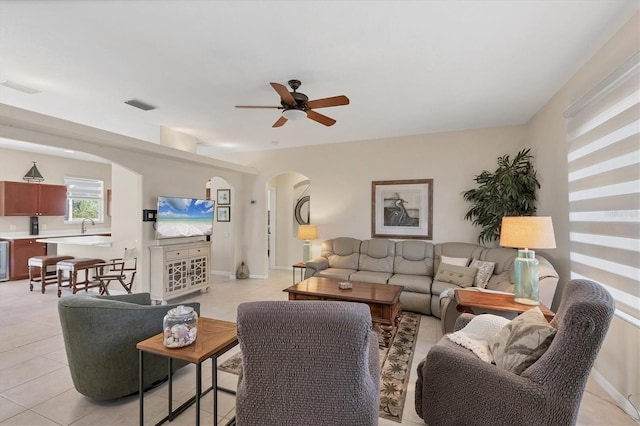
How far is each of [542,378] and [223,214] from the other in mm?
6319

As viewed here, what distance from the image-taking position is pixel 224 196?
264 inches

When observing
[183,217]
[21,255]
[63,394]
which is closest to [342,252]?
[183,217]

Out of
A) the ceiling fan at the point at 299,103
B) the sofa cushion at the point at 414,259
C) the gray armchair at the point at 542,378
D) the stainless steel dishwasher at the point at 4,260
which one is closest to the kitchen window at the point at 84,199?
the stainless steel dishwasher at the point at 4,260

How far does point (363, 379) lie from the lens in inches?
49.3

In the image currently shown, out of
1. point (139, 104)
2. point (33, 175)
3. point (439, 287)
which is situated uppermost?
point (139, 104)

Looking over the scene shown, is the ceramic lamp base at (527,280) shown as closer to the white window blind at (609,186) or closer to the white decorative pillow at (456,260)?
the white window blind at (609,186)

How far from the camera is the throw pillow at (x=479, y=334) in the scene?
1834 millimetres

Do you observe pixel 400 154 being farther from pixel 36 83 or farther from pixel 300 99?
pixel 36 83

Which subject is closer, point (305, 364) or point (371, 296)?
point (305, 364)

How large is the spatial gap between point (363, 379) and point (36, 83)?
170 inches

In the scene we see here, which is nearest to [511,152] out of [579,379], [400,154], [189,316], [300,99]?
[400,154]

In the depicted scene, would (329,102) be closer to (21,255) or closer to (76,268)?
(76,268)

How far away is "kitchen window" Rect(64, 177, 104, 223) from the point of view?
23.0 feet

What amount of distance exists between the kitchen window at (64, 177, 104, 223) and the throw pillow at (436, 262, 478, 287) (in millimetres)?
8328
